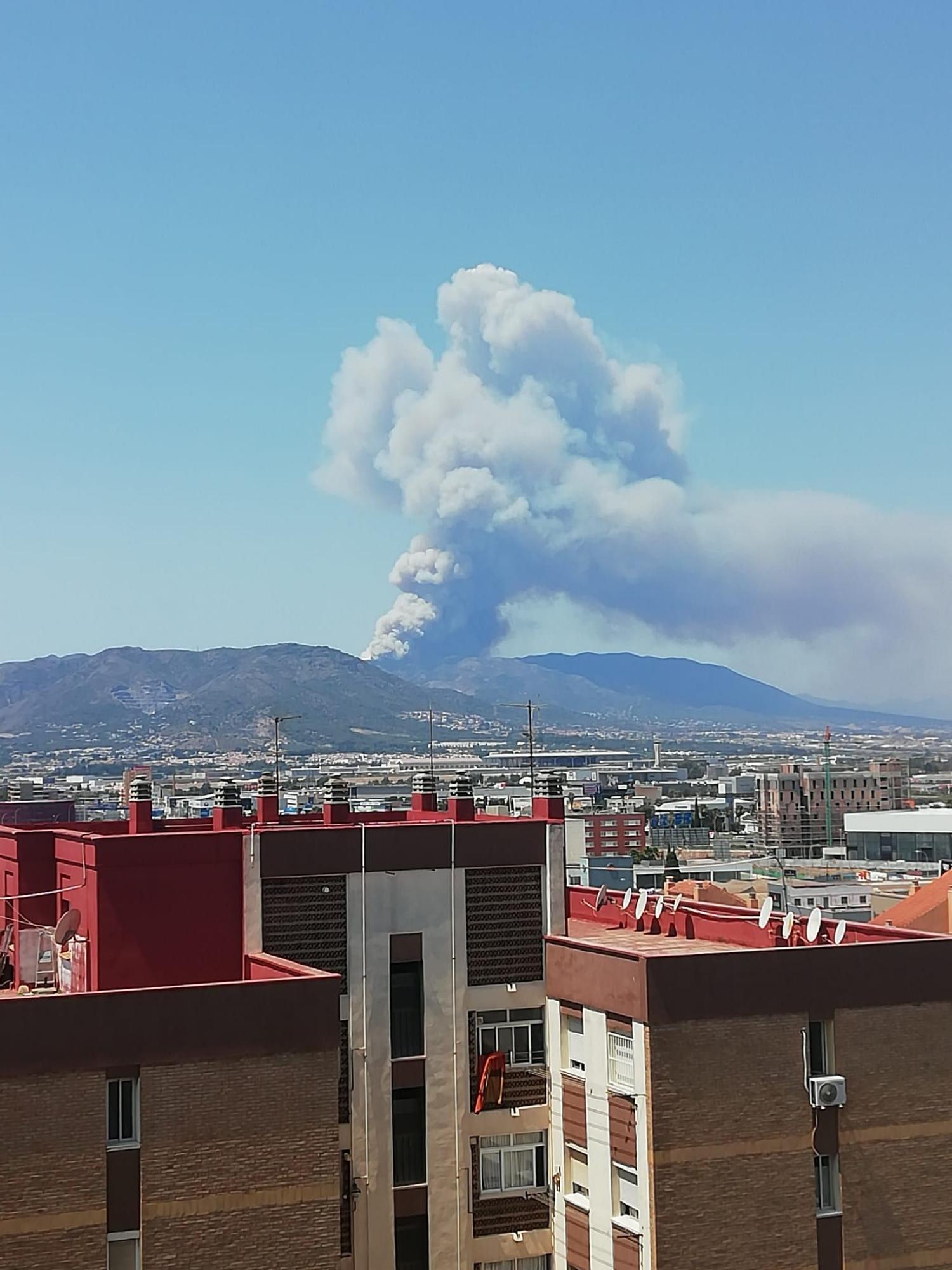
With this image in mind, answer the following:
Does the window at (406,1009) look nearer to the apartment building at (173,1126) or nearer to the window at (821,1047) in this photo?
the apartment building at (173,1126)

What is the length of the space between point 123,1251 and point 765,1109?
9.09 meters

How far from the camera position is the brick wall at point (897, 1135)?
75.9ft

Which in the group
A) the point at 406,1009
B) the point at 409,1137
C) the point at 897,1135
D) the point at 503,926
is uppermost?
the point at 503,926

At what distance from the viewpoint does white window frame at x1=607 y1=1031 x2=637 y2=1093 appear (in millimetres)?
22781

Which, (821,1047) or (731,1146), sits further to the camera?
(821,1047)

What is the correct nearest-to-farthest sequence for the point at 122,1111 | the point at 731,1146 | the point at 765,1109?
the point at 122,1111 < the point at 731,1146 < the point at 765,1109

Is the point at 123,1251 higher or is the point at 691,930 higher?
the point at 691,930

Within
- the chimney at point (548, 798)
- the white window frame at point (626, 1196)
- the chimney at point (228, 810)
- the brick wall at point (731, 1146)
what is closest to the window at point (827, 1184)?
the brick wall at point (731, 1146)

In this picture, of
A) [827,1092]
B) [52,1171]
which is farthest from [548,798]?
[52,1171]

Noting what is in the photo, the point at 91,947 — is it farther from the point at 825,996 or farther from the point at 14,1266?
the point at 825,996

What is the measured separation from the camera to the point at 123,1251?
65.7 feet

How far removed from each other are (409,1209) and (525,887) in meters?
5.39

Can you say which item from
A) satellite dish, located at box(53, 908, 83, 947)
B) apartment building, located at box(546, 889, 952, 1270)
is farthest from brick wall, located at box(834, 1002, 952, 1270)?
satellite dish, located at box(53, 908, 83, 947)

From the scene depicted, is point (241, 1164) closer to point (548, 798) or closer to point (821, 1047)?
point (821, 1047)
